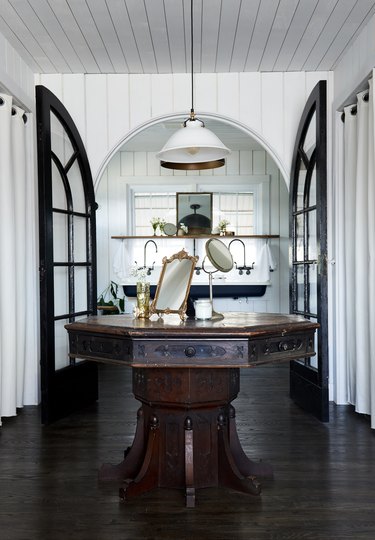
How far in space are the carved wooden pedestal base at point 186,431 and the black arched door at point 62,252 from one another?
137 centimetres

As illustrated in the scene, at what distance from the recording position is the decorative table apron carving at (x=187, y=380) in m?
2.38

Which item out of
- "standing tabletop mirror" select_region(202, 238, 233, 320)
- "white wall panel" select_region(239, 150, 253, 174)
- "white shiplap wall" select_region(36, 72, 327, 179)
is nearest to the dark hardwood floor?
"standing tabletop mirror" select_region(202, 238, 233, 320)

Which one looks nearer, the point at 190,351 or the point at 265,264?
the point at 190,351

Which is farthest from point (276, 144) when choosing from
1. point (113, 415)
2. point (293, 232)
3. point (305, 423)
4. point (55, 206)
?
point (113, 415)

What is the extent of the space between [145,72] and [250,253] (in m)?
3.54

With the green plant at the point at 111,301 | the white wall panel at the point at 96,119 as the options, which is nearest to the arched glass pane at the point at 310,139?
the white wall panel at the point at 96,119

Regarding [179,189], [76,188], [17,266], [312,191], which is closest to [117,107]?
[76,188]

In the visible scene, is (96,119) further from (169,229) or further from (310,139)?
(169,229)

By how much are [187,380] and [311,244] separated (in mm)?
2082

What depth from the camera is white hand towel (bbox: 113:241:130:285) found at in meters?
7.60

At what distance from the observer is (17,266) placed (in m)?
4.18

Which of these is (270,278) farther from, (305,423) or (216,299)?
(305,423)

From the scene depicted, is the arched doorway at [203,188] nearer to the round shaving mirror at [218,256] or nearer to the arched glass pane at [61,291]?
the arched glass pane at [61,291]

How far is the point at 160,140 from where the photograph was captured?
7645mm
